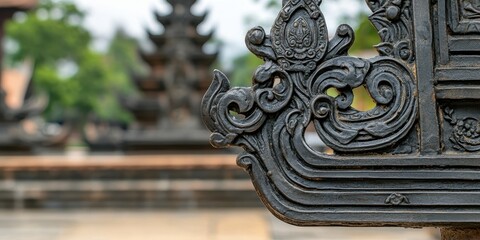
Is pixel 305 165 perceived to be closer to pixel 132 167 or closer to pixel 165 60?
pixel 132 167

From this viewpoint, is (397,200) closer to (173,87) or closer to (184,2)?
(173,87)

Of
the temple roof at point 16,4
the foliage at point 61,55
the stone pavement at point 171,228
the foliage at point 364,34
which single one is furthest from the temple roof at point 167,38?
the foliage at point 61,55

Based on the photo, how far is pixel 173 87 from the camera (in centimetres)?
1188

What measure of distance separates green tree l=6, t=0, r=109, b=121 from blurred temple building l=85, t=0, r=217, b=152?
1806 cm

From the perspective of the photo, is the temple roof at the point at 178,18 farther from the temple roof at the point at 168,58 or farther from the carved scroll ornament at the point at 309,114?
the carved scroll ornament at the point at 309,114

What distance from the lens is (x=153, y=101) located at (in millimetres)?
12227

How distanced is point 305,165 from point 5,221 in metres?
5.95

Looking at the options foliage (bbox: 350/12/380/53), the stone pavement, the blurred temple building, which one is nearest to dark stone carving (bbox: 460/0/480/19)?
the stone pavement

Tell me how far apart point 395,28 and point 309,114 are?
32 centimetres

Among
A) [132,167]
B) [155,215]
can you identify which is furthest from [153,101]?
[155,215]

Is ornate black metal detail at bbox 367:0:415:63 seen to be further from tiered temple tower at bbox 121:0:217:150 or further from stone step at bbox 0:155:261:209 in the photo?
tiered temple tower at bbox 121:0:217:150

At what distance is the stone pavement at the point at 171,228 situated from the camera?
208 inches

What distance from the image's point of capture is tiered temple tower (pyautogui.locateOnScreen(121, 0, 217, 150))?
11.3 m

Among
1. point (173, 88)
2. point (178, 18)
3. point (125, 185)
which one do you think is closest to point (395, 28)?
point (125, 185)
